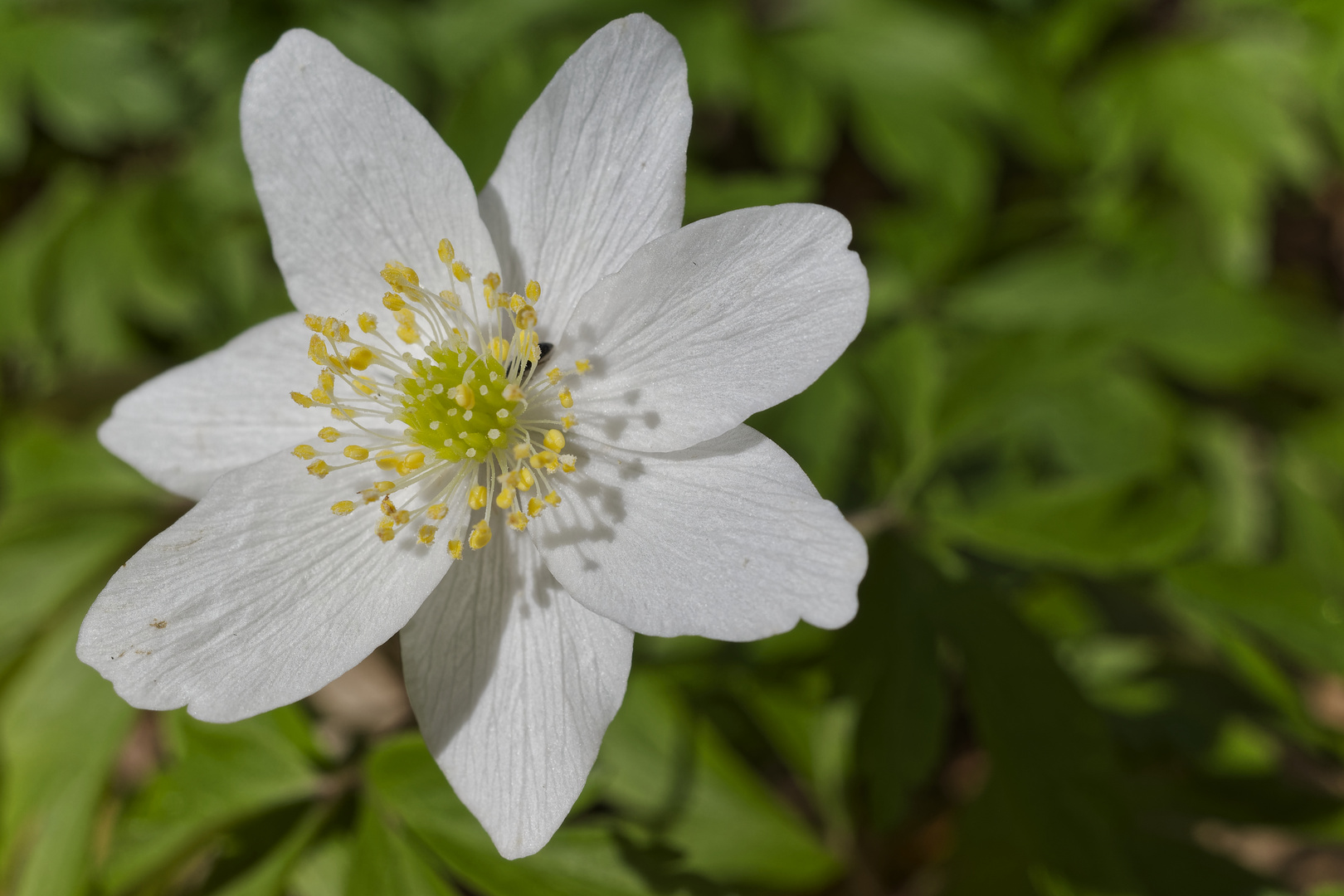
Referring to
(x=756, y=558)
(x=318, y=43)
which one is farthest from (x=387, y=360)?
(x=756, y=558)

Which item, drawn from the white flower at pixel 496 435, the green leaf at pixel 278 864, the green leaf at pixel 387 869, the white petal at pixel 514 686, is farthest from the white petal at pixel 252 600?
the green leaf at pixel 278 864

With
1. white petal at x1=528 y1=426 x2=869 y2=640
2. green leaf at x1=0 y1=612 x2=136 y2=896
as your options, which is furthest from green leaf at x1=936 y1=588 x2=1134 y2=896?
green leaf at x1=0 y1=612 x2=136 y2=896

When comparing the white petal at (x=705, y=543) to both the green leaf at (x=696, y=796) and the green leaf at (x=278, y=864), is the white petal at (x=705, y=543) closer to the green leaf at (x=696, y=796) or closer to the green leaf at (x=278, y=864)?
the green leaf at (x=696, y=796)

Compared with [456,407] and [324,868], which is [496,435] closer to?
[456,407]

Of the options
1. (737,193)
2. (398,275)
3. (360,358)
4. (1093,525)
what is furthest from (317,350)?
(1093,525)

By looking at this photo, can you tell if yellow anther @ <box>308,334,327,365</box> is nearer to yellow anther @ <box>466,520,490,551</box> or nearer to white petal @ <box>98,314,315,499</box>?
white petal @ <box>98,314,315,499</box>

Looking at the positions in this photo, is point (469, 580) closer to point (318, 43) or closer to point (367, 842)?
point (367, 842)

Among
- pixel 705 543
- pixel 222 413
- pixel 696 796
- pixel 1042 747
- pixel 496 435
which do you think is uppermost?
pixel 222 413
